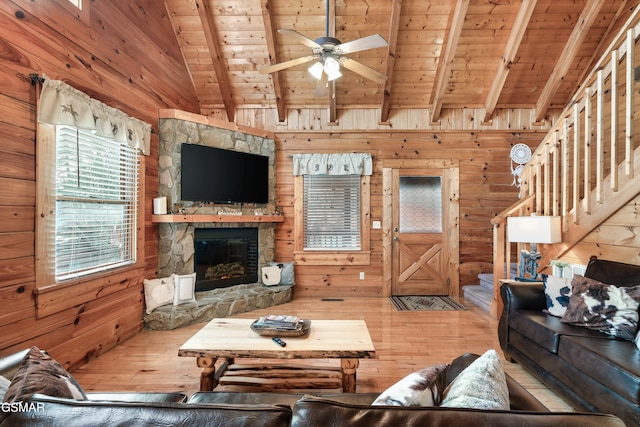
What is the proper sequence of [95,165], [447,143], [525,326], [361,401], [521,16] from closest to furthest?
[361,401] < [525,326] < [95,165] < [521,16] < [447,143]

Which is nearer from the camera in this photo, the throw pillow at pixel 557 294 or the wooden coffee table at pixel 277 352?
the wooden coffee table at pixel 277 352

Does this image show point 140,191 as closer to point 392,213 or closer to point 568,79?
point 392,213

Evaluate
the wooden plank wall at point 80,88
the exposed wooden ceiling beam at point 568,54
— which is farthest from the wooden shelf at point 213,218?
the exposed wooden ceiling beam at point 568,54

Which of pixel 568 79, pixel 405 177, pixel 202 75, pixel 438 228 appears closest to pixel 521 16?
pixel 568 79

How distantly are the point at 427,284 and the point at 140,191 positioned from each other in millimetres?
4366

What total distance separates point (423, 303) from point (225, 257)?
9.91 ft

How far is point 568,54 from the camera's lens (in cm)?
395

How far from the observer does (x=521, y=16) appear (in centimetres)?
366

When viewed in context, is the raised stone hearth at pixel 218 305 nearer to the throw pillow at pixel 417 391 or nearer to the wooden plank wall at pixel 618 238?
the throw pillow at pixel 417 391

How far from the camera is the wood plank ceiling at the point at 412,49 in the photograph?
12.3 feet

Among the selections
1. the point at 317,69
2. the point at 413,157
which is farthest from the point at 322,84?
the point at 413,157

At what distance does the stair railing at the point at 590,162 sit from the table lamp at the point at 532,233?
196 mm

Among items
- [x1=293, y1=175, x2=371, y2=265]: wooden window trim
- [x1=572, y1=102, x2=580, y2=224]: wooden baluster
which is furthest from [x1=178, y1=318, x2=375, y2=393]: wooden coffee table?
[x1=572, y1=102, x2=580, y2=224]: wooden baluster

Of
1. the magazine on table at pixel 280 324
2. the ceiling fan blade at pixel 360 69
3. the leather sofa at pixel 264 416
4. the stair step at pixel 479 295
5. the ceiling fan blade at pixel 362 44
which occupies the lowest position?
the stair step at pixel 479 295
